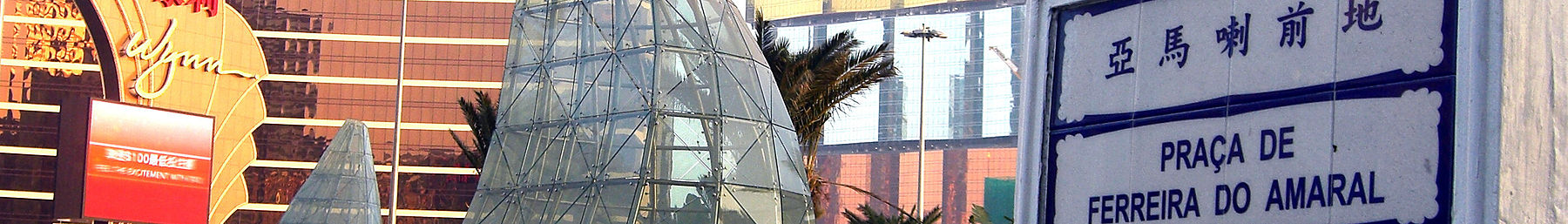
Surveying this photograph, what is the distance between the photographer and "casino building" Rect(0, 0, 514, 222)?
194ft

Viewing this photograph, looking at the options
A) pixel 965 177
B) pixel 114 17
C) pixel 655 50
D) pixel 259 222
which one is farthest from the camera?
pixel 965 177

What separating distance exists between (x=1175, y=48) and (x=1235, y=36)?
116 mm

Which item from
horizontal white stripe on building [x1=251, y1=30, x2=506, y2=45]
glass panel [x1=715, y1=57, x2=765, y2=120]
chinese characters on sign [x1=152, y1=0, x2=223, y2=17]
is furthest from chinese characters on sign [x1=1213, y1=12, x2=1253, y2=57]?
horizontal white stripe on building [x1=251, y1=30, x2=506, y2=45]

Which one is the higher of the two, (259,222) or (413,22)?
(413,22)

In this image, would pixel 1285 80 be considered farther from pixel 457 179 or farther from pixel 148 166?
pixel 457 179

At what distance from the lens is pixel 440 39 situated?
65.9m

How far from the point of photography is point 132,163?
51.0 metres

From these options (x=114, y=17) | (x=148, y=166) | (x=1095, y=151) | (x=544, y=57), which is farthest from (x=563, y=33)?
(x=114, y=17)

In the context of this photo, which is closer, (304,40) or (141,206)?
(141,206)

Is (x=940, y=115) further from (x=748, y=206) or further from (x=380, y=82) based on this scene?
(x=748, y=206)

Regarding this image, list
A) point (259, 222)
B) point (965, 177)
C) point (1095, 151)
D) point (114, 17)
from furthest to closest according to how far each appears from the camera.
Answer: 1. point (965, 177)
2. point (259, 222)
3. point (114, 17)
4. point (1095, 151)

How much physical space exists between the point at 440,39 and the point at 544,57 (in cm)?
4870

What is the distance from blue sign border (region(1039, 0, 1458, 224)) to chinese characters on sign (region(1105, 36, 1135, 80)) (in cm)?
6

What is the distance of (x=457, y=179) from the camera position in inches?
2549
